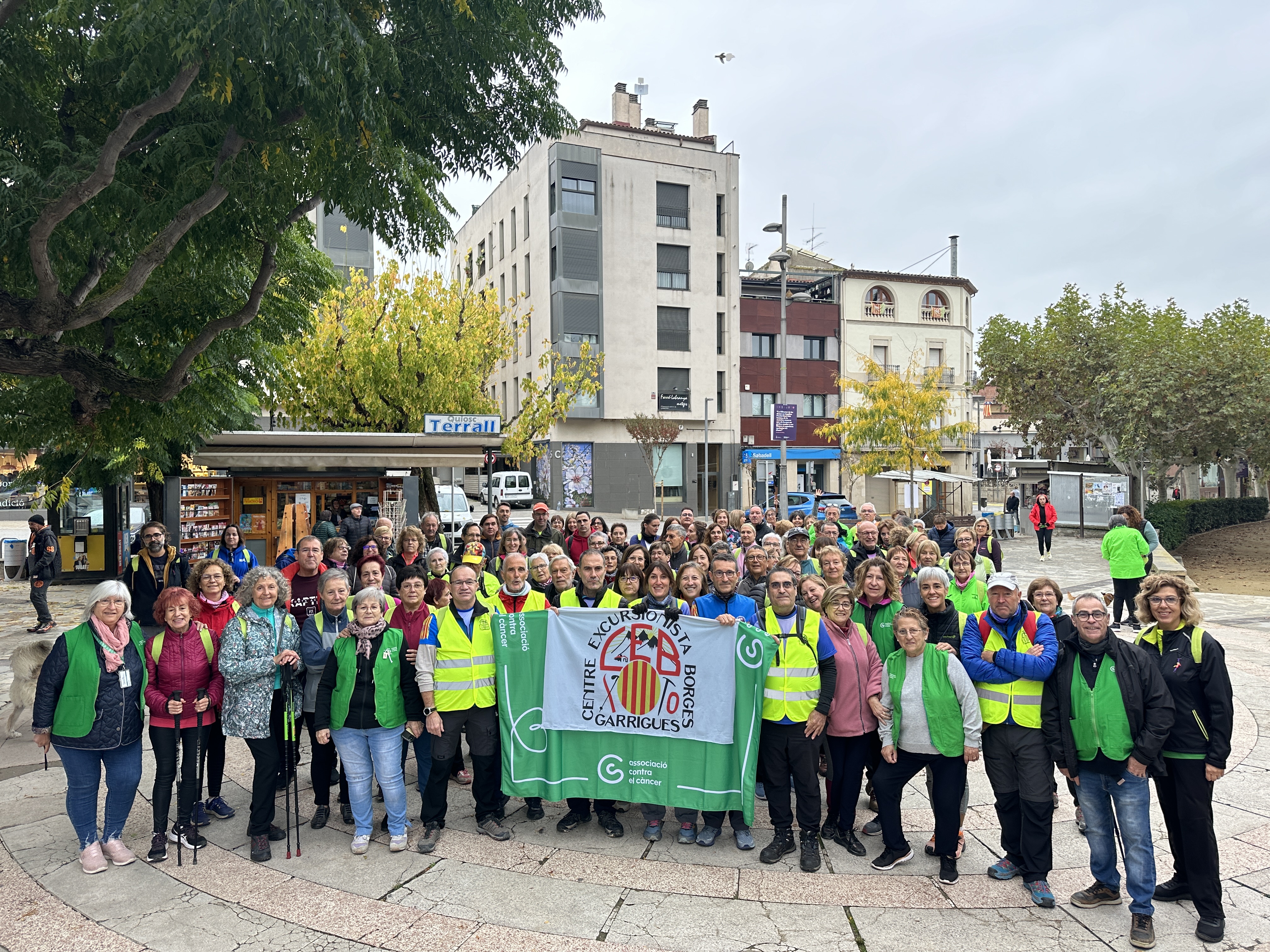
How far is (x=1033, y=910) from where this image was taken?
4496mm

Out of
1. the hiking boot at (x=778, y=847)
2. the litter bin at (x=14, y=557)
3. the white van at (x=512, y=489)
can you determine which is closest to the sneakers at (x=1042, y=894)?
the hiking boot at (x=778, y=847)

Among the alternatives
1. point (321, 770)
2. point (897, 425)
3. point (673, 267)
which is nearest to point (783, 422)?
point (897, 425)

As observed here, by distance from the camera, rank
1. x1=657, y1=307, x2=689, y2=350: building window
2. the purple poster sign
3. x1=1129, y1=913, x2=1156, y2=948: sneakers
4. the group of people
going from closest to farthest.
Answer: x1=1129, y1=913, x2=1156, y2=948: sneakers → the group of people → the purple poster sign → x1=657, y1=307, x2=689, y2=350: building window

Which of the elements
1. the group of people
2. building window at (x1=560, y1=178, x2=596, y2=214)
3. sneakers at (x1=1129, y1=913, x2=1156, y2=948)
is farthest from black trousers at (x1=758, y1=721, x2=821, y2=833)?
building window at (x1=560, y1=178, x2=596, y2=214)

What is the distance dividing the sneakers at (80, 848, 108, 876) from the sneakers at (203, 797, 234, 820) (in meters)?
0.83

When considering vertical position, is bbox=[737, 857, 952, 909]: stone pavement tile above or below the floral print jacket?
below

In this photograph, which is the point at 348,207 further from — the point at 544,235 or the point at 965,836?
the point at 544,235

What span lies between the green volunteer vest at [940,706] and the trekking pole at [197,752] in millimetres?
4303

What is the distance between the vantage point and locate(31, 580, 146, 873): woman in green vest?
193 inches

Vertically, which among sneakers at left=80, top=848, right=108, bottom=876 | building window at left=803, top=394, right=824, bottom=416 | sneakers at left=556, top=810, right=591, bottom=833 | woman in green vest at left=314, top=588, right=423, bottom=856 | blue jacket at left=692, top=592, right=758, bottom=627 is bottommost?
sneakers at left=556, top=810, right=591, bottom=833

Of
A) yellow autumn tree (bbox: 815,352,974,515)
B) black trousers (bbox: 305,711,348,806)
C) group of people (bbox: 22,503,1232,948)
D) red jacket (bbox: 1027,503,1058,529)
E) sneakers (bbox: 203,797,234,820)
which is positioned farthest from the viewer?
yellow autumn tree (bbox: 815,352,974,515)

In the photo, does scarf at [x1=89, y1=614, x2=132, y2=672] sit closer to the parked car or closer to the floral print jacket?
the floral print jacket

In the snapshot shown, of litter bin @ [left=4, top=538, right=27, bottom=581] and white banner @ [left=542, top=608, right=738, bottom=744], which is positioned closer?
white banner @ [left=542, top=608, right=738, bottom=744]

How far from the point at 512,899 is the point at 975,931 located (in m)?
2.48
